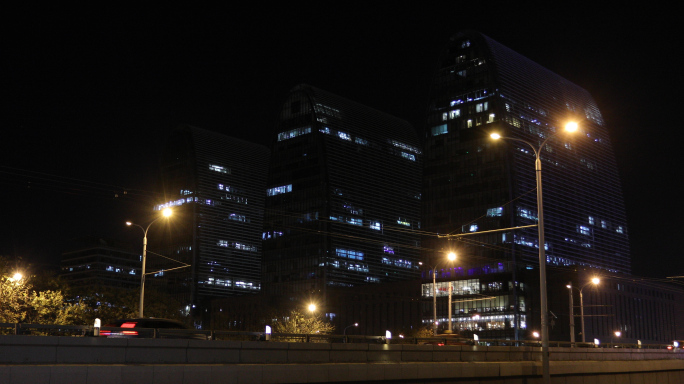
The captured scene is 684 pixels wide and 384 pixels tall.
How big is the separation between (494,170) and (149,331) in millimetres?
158079

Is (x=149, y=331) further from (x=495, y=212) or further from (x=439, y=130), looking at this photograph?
(x=439, y=130)

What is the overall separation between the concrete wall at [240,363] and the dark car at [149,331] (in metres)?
2.14

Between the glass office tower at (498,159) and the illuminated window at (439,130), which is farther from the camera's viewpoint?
the illuminated window at (439,130)

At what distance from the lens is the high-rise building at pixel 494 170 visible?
168 meters

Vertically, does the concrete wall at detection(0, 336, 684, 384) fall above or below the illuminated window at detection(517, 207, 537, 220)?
Answer: below

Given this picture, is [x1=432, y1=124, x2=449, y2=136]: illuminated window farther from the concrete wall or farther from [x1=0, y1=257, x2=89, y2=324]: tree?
the concrete wall

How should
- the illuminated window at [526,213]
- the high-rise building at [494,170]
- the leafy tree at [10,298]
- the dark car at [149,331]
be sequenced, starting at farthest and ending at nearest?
Answer: the illuminated window at [526,213] → the high-rise building at [494,170] → the leafy tree at [10,298] → the dark car at [149,331]

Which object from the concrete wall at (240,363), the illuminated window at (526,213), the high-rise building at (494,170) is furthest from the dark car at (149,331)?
the illuminated window at (526,213)

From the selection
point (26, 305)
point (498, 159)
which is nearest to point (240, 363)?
point (26, 305)

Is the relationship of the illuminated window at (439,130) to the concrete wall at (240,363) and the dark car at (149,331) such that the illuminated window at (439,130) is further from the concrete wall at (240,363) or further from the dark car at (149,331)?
the dark car at (149,331)

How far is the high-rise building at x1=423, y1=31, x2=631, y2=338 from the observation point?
16838 cm

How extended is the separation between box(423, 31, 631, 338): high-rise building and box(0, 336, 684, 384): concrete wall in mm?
130288

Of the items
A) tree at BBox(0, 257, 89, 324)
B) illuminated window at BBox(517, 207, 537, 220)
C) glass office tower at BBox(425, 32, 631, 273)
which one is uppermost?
glass office tower at BBox(425, 32, 631, 273)

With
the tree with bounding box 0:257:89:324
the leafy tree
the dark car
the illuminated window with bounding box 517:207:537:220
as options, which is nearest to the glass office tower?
the illuminated window with bounding box 517:207:537:220
